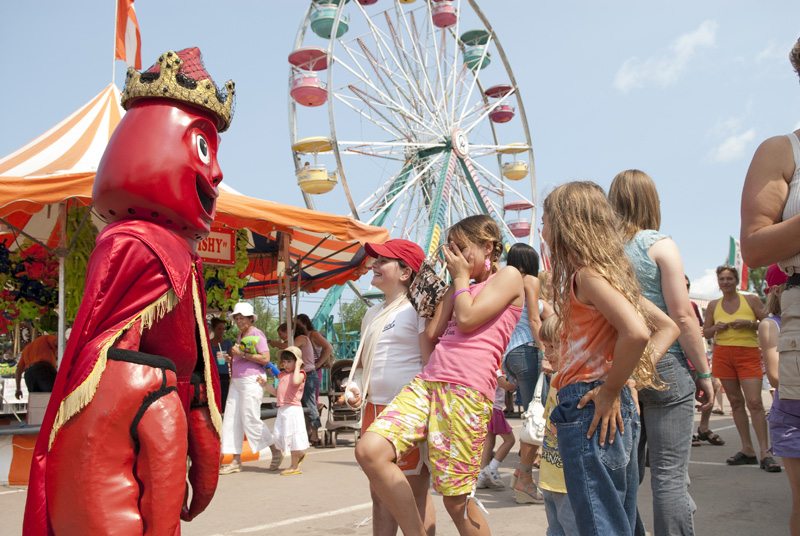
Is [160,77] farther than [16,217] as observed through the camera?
No

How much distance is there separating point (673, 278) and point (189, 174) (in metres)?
1.66

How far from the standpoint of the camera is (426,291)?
290 cm

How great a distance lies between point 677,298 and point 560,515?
0.91 metres

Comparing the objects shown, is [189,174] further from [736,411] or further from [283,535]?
[736,411]

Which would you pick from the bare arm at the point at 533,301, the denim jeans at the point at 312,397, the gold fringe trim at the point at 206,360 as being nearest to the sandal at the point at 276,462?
the denim jeans at the point at 312,397

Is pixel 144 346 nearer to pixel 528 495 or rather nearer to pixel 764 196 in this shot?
pixel 764 196

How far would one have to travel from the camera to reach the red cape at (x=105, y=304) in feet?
6.58

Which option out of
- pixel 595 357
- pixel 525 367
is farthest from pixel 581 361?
pixel 525 367

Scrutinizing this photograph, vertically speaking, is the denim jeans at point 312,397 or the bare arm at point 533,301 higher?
the bare arm at point 533,301

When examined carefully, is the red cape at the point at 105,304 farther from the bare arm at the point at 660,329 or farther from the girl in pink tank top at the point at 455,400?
the bare arm at the point at 660,329

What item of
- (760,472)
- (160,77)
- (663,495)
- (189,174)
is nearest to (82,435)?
(189,174)

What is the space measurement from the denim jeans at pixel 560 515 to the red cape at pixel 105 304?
4.06 ft

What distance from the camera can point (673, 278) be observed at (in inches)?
104

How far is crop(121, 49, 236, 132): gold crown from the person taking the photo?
242cm
